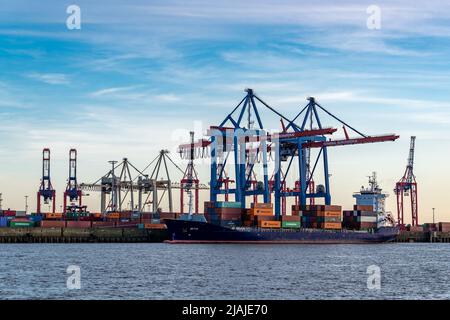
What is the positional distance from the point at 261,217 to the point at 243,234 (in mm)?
4621

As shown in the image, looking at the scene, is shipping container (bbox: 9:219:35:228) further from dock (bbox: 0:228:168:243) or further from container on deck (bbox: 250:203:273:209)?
container on deck (bbox: 250:203:273:209)

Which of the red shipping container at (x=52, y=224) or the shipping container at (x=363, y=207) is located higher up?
the shipping container at (x=363, y=207)

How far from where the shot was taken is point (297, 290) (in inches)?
1487

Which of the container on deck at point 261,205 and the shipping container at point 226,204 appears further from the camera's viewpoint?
the container on deck at point 261,205

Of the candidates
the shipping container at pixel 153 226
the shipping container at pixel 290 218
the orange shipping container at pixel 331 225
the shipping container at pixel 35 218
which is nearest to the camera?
the shipping container at pixel 290 218

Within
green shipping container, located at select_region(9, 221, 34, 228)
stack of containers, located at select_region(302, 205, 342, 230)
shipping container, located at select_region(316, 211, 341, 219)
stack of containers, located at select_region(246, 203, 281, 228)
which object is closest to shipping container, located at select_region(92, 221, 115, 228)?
green shipping container, located at select_region(9, 221, 34, 228)

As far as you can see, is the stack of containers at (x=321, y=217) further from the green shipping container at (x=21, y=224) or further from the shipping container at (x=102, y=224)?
the green shipping container at (x=21, y=224)

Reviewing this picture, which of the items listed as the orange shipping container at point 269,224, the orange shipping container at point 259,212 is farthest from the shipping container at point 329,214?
the orange shipping container at point 259,212

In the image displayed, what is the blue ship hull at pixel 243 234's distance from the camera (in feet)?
306

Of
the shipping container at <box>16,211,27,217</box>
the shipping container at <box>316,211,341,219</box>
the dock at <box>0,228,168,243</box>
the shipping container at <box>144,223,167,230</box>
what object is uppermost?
the shipping container at <box>16,211,27,217</box>

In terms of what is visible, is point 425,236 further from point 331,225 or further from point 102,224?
point 102,224

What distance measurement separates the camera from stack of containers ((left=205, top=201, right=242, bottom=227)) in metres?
94.8

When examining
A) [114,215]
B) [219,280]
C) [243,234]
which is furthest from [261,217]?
[219,280]
